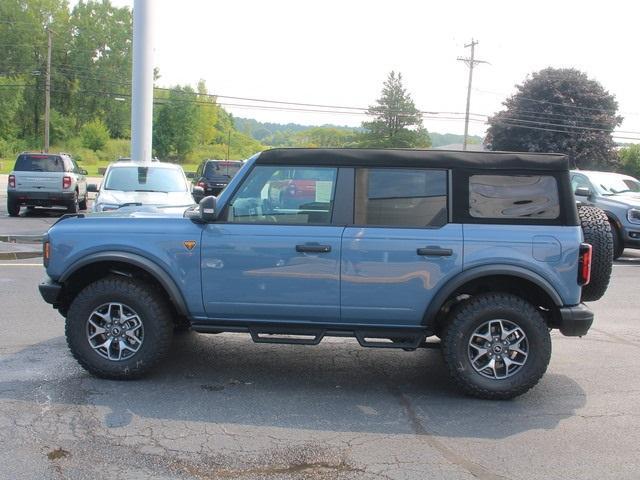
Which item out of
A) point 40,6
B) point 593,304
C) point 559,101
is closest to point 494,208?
point 593,304

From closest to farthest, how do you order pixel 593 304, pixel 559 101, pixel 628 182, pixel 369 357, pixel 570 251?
pixel 570 251
pixel 369 357
pixel 593 304
pixel 628 182
pixel 559 101

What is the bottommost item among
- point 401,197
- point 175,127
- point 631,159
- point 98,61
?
point 401,197

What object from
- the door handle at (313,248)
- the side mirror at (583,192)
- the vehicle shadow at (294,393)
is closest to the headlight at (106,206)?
the vehicle shadow at (294,393)

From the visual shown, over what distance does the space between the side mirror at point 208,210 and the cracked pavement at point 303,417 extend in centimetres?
136

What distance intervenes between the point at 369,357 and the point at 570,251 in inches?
86.3

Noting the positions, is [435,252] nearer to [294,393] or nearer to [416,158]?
[416,158]

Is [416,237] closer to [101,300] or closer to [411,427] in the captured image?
[411,427]

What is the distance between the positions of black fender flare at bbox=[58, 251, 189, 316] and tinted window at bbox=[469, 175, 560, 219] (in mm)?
2406

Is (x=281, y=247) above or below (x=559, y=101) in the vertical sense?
below

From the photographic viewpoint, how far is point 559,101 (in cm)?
5203

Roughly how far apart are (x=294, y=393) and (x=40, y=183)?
15.6 m

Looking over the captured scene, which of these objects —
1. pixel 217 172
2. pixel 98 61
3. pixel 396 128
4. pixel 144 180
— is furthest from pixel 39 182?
pixel 98 61

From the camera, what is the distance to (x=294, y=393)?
527 cm

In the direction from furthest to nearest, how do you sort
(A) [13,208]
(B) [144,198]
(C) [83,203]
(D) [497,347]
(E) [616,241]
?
(C) [83,203], (A) [13,208], (E) [616,241], (B) [144,198], (D) [497,347]
